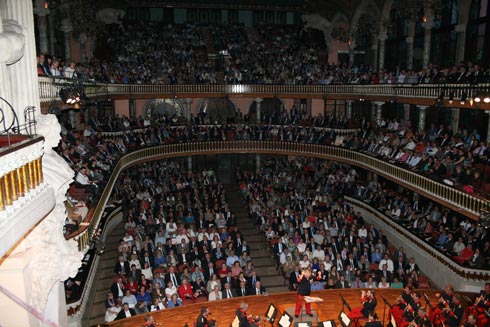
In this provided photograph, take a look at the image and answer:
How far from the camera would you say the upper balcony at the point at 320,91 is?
1609cm

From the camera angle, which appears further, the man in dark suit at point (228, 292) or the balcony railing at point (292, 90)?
the balcony railing at point (292, 90)

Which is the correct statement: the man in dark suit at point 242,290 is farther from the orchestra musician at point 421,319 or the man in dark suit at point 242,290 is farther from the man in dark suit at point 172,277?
the orchestra musician at point 421,319

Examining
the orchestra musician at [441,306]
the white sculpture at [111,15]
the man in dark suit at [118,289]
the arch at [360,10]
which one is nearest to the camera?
the orchestra musician at [441,306]

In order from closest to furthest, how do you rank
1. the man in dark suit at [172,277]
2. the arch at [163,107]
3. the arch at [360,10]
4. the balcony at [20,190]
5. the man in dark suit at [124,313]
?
the balcony at [20,190] → the man in dark suit at [124,313] → the man in dark suit at [172,277] → the arch at [360,10] → the arch at [163,107]

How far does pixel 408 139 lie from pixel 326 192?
511cm

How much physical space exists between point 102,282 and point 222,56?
19.8 meters

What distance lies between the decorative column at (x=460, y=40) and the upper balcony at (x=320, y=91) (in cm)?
314

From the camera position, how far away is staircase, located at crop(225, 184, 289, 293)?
15.8 meters

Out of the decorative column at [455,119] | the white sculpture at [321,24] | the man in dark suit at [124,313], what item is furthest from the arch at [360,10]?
the man in dark suit at [124,313]

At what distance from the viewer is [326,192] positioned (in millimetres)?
22953

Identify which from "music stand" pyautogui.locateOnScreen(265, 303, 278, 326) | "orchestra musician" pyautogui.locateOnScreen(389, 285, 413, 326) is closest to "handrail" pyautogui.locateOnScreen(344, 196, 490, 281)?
"orchestra musician" pyautogui.locateOnScreen(389, 285, 413, 326)

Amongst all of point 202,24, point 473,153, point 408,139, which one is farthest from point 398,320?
point 202,24

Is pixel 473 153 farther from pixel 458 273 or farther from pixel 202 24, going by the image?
pixel 202 24

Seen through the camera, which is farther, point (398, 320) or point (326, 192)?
point (326, 192)
